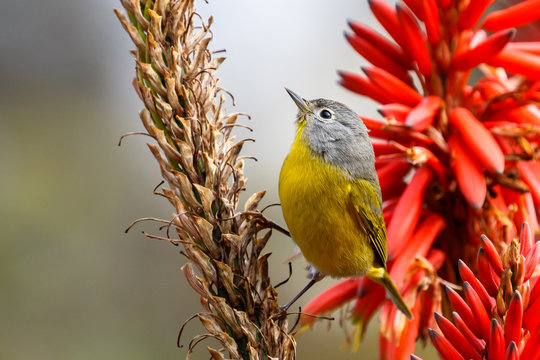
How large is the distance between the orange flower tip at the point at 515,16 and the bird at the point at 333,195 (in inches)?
26.9

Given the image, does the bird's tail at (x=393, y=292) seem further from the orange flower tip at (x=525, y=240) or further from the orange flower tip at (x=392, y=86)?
the orange flower tip at (x=525, y=240)

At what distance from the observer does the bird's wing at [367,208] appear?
114 inches

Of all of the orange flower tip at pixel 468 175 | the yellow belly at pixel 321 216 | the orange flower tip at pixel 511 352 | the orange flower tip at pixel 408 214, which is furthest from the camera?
the yellow belly at pixel 321 216

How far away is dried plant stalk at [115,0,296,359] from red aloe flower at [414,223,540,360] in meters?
0.53

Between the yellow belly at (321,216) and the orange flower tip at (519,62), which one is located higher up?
the orange flower tip at (519,62)

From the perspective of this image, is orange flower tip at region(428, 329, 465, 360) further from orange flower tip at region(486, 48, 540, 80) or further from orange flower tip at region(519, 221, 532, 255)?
orange flower tip at region(486, 48, 540, 80)

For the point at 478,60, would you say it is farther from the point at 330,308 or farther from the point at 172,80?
the point at 172,80

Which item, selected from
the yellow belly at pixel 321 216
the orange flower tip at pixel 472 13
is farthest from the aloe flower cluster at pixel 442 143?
the yellow belly at pixel 321 216

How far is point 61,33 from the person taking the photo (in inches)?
272

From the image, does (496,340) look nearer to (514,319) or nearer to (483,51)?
(514,319)

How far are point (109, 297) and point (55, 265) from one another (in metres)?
0.53

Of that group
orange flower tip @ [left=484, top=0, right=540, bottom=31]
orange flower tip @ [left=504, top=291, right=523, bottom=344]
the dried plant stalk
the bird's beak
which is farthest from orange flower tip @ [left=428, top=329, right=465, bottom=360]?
the bird's beak

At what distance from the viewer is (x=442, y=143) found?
2.50 metres

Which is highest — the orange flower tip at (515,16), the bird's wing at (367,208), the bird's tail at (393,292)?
the orange flower tip at (515,16)
